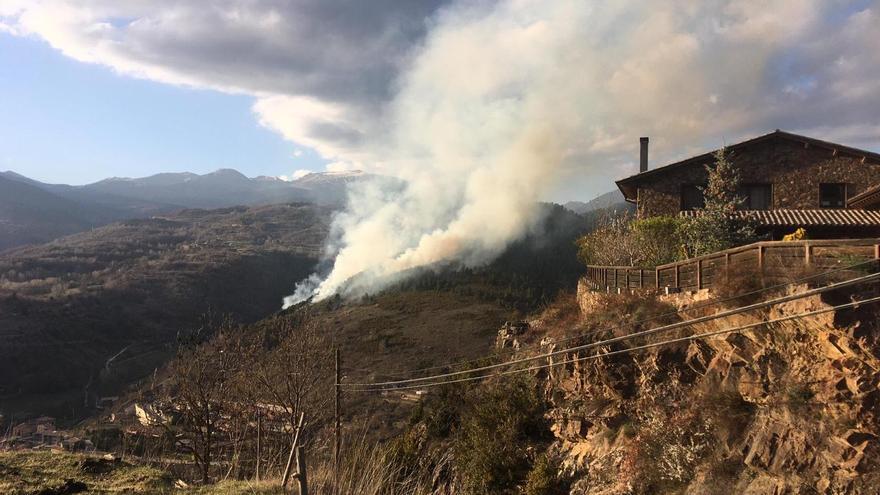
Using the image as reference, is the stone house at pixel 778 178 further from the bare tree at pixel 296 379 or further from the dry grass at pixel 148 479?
the dry grass at pixel 148 479

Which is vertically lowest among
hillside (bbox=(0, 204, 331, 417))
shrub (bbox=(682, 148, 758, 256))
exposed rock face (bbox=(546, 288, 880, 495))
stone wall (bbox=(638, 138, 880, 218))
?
hillside (bbox=(0, 204, 331, 417))

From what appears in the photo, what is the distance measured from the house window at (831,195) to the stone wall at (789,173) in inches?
10.2

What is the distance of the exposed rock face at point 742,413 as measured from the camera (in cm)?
1123

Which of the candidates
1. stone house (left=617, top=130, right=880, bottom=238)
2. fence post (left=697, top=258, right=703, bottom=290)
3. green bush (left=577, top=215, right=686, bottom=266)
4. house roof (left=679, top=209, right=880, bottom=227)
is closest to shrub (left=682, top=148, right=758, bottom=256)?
green bush (left=577, top=215, right=686, bottom=266)

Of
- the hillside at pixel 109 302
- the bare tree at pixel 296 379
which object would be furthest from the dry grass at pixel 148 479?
the hillside at pixel 109 302

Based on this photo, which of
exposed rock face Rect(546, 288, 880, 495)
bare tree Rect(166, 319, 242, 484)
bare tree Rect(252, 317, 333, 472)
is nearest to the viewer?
exposed rock face Rect(546, 288, 880, 495)

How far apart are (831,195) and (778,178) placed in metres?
2.60

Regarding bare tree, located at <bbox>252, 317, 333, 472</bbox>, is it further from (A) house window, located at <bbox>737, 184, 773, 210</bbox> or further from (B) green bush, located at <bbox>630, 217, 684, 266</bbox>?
(A) house window, located at <bbox>737, 184, 773, 210</bbox>

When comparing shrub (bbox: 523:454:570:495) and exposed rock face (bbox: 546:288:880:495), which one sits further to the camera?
shrub (bbox: 523:454:570:495)

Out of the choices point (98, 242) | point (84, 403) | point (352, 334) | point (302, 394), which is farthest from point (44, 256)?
point (302, 394)

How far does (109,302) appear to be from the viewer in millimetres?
102250

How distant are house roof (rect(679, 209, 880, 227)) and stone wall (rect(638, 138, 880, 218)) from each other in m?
1.86

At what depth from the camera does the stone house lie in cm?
2534

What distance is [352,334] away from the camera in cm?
6025
